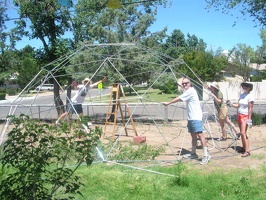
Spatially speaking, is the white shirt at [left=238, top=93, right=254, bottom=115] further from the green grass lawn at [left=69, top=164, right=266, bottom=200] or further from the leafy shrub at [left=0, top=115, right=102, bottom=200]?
the leafy shrub at [left=0, top=115, right=102, bottom=200]

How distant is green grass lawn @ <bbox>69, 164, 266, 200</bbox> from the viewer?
16.3ft

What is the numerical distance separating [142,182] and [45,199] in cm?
231

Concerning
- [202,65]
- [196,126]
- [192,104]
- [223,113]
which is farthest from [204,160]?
[202,65]

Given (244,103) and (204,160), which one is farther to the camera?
(244,103)

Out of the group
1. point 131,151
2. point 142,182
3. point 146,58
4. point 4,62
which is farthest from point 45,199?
point 4,62

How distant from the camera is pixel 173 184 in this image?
544 cm

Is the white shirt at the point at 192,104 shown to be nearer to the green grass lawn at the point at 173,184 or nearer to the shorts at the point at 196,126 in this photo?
the shorts at the point at 196,126

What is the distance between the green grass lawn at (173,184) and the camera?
16.3 feet

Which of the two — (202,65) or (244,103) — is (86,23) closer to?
(244,103)

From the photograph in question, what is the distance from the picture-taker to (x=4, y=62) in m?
16.2

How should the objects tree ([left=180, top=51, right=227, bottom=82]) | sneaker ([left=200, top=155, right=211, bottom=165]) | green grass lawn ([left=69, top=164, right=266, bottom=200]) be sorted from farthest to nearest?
1. tree ([left=180, top=51, right=227, bottom=82])
2. sneaker ([left=200, top=155, right=211, bottom=165])
3. green grass lawn ([left=69, top=164, right=266, bottom=200])

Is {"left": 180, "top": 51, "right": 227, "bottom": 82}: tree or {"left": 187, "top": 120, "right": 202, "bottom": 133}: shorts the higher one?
{"left": 180, "top": 51, "right": 227, "bottom": 82}: tree

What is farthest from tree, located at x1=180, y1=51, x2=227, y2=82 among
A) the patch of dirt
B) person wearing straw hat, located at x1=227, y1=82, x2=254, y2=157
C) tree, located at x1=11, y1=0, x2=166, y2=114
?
person wearing straw hat, located at x1=227, y1=82, x2=254, y2=157

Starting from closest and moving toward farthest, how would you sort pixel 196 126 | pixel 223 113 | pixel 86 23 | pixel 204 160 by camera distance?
1. pixel 204 160
2. pixel 196 126
3. pixel 223 113
4. pixel 86 23
